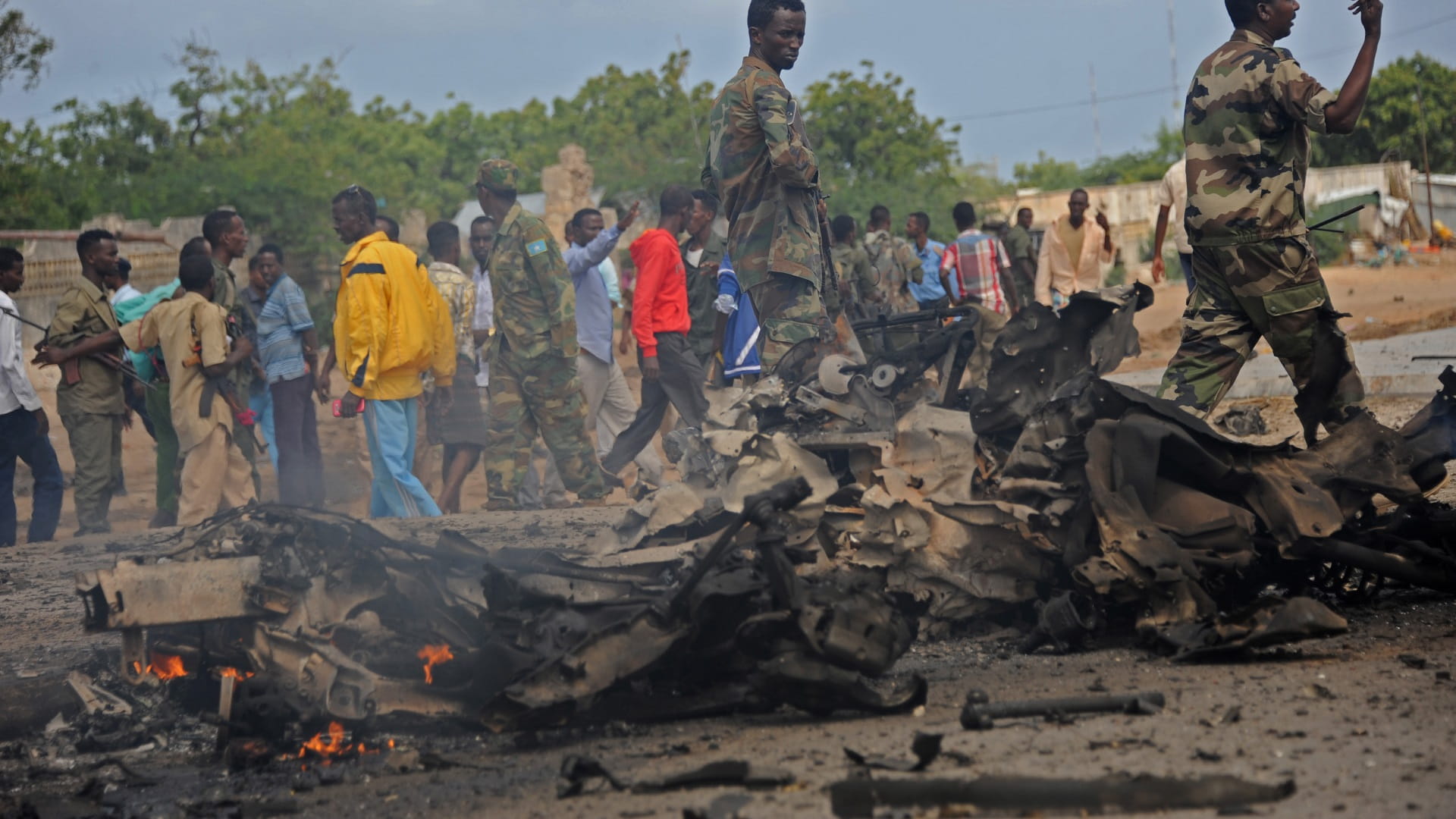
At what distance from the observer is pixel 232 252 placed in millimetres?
8391

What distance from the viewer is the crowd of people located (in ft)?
15.6

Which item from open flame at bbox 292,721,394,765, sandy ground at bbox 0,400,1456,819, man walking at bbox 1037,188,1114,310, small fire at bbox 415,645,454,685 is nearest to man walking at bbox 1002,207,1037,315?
man walking at bbox 1037,188,1114,310

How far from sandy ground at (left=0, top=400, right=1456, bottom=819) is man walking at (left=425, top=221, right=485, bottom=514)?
4284 millimetres

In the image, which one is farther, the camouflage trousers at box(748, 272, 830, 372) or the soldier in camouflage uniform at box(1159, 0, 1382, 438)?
the camouflage trousers at box(748, 272, 830, 372)

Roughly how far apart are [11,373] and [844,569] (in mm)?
5989

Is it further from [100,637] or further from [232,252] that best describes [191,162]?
[100,637]

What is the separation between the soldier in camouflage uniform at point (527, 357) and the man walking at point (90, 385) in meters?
2.53

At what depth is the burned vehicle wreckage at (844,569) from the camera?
343 centimetres

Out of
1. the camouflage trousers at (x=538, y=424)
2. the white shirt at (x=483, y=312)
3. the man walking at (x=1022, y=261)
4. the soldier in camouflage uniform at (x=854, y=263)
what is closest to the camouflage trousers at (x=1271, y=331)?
the camouflage trousers at (x=538, y=424)

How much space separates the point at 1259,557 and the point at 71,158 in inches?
1093

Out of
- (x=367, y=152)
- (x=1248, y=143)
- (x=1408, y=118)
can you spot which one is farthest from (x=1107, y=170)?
(x=1248, y=143)

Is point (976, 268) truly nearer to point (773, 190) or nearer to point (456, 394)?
point (456, 394)

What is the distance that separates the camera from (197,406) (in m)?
7.66

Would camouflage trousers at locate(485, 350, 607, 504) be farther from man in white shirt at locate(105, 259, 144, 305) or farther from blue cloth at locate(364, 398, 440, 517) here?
man in white shirt at locate(105, 259, 144, 305)
